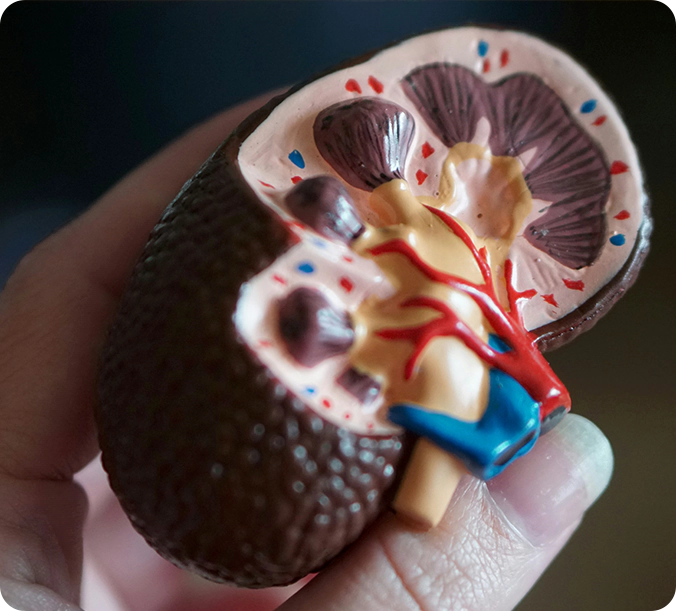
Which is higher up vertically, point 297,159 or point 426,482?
point 297,159

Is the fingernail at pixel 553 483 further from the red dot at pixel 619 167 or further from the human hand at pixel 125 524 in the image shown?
the red dot at pixel 619 167

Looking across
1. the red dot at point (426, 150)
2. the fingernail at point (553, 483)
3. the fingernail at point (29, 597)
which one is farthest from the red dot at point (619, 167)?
the fingernail at point (29, 597)

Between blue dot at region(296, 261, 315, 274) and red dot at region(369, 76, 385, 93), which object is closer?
blue dot at region(296, 261, 315, 274)

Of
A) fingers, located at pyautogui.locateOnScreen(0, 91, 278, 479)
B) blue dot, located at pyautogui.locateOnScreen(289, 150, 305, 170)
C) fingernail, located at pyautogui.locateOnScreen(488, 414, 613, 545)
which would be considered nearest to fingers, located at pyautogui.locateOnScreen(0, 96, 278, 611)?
fingers, located at pyautogui.locateOnScreen(0, 91, 278, 479)

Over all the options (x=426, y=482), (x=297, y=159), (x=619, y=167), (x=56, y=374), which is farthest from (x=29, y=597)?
(x=619, y=167)

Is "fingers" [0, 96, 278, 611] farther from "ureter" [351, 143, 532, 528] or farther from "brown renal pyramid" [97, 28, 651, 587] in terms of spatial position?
"ureter" [351, 143, 532, 528]

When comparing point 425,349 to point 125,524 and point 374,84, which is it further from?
point 125,524
